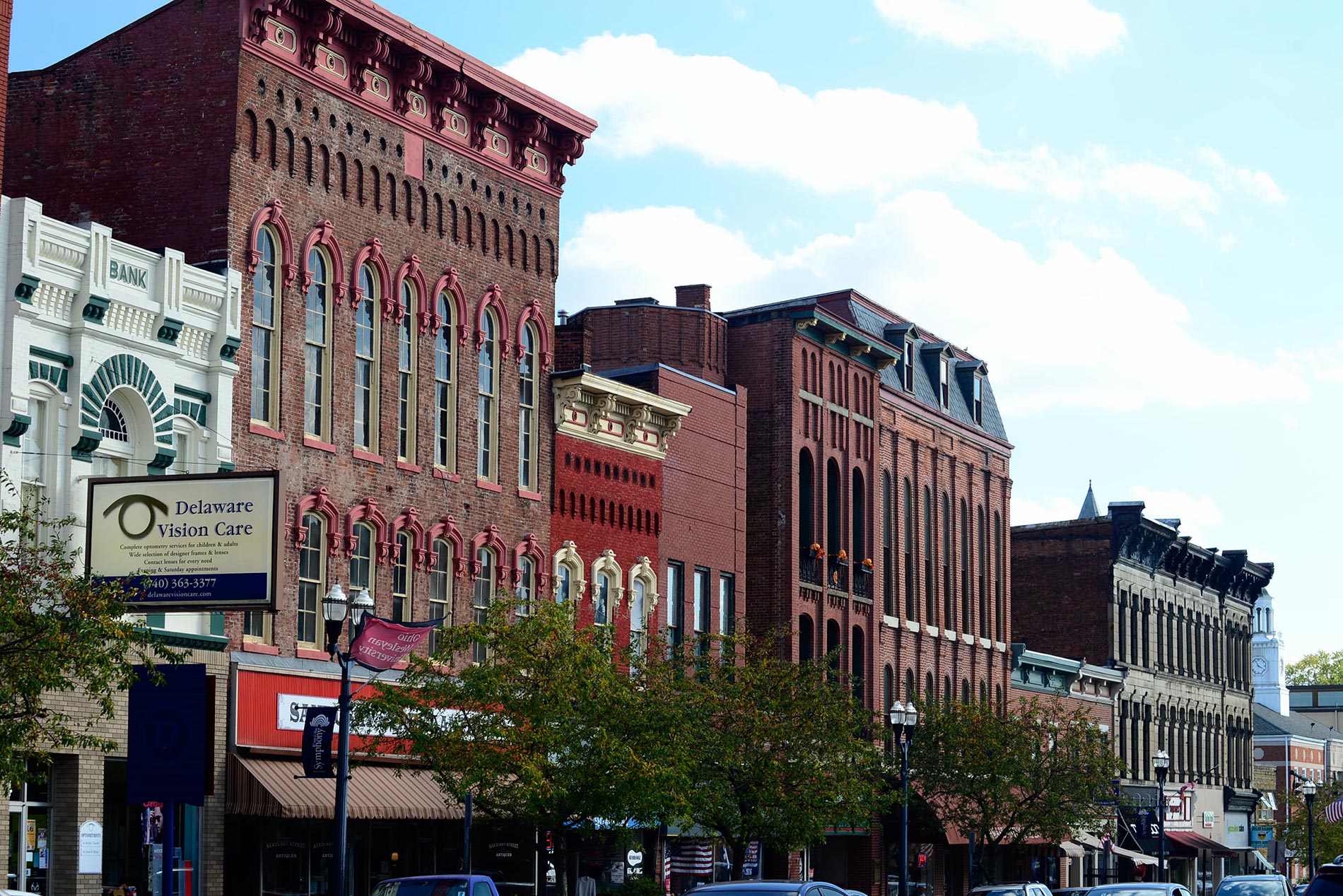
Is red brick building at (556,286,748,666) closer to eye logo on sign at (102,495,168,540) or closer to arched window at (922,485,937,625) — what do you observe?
arched window at (922,485,937,625)

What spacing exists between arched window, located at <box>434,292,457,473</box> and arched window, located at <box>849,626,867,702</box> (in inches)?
731

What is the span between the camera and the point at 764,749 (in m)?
39.5

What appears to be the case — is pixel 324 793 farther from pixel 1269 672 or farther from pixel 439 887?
pixel 1269 672

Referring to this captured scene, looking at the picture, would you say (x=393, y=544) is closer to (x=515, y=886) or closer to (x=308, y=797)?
(x=308, y=797)

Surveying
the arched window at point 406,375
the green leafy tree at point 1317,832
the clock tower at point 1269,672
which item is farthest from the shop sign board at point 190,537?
the clock tower at point 1269,672

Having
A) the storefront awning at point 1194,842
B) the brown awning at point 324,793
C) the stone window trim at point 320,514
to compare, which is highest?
the stone window trim at point 320,514

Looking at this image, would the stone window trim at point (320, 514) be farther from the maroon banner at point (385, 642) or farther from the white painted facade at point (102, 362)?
the maroon banner at point (385, 642)

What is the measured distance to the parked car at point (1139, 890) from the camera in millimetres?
30422

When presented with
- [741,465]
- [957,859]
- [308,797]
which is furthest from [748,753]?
[957,859]

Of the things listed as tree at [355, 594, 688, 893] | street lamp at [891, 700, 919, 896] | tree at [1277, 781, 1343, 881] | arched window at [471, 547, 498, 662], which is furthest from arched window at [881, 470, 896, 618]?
tree at [1277, 781, 1343, 881]

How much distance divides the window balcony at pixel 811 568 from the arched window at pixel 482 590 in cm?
1394

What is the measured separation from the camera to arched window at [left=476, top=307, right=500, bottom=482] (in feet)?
135

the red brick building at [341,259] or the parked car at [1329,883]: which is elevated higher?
the red brick building at [341,259]

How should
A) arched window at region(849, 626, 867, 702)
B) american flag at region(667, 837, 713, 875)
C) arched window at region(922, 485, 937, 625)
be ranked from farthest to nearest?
arched window at region(922, 485, 937, 625) → arched window at region(849, 626, 867, 702) → american flag at region(667, 837, 713, 875)
